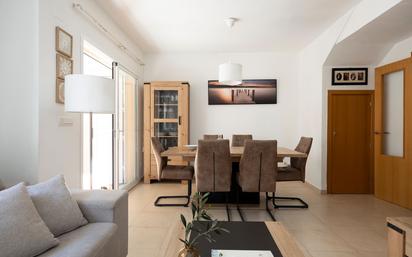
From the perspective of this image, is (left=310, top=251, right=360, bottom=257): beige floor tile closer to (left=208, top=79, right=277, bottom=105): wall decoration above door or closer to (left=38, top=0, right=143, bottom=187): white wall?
(left=38, top=0, right=143, bottom=187): white wall

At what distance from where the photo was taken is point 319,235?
2.72m

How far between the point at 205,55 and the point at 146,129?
198 centimetres

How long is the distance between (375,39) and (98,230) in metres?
4.05

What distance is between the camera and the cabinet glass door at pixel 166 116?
5.23 metres

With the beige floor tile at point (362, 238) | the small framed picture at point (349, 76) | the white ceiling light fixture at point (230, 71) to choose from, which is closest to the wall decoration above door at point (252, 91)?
the small framed picture at point (349, 76)

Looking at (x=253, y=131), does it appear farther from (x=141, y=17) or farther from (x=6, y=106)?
(x=6, y=106)

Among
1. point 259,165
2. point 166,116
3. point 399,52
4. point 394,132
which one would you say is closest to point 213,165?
point 259,165

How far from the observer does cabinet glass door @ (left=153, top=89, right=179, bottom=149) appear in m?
5.23

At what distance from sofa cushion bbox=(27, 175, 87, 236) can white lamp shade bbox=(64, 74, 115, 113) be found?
57 cm

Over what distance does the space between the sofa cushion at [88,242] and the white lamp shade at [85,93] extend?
867 mm

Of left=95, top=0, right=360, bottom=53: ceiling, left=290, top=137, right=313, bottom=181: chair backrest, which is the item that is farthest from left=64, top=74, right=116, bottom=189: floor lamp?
left=290, top=137, right=313, bottom=181: chair backrest

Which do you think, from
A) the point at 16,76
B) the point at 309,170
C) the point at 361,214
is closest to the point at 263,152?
the point at 361,214

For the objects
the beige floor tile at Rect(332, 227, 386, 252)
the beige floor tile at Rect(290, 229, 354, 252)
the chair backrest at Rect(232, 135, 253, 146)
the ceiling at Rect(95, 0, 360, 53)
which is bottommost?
the beige floor tile at Rect(332, 227, 386, 252)

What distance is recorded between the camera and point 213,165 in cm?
323
